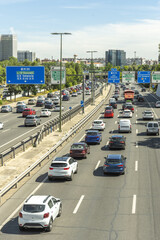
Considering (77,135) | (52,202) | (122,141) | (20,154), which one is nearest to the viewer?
(52,202)

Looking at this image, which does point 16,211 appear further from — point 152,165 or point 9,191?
point 152,165

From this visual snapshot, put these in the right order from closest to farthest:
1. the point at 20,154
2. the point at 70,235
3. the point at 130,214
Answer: the point at 70,235, the point at 130,214, the point at 20,154

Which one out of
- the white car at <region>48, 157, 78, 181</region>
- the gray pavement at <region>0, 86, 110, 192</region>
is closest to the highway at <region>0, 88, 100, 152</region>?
the gray pavement at <region>0, 86, 110, 192</region>

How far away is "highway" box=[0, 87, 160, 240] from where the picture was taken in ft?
52.8

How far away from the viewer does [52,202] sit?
56.2ft

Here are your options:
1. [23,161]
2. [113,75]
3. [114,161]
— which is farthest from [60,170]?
[113,75]

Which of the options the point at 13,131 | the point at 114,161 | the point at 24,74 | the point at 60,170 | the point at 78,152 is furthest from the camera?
the point at 24,74

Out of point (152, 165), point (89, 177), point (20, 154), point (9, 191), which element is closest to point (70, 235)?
point (9, 191)

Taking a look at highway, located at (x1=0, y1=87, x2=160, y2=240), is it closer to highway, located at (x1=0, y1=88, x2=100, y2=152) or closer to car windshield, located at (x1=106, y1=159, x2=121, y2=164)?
car windshield, located at (x1=106, y1=159, x2=121, y2=164)

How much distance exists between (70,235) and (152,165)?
15412 millimetres

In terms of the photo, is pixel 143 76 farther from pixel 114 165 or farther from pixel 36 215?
pixel 36 215

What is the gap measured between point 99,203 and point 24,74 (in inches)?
1320

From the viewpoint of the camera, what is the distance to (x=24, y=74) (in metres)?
50.9

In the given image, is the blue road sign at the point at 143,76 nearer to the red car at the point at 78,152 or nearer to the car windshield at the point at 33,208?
the red car at the point at 78,152
